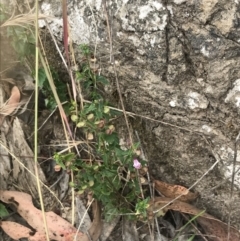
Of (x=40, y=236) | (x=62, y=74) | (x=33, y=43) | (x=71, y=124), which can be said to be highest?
(x=33, y=43)

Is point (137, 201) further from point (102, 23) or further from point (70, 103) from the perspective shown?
point (102, 23)

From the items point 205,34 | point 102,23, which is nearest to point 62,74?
point 102,23

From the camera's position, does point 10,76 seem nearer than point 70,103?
No

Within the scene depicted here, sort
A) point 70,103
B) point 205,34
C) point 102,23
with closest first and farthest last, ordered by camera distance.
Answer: point 205,34, point 102,23, point 70,103

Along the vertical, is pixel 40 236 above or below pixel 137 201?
below

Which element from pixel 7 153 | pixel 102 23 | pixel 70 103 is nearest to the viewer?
pixel 102 23

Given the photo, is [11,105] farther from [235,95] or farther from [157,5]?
[235,95]
